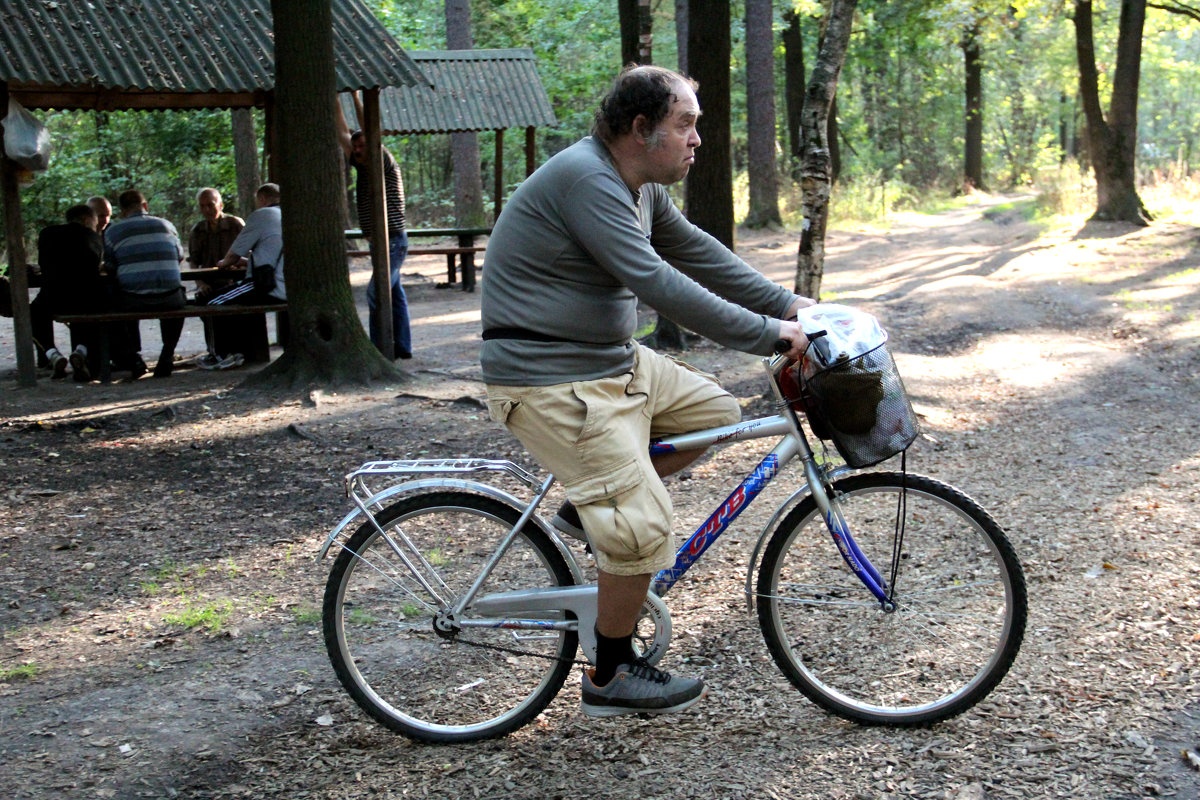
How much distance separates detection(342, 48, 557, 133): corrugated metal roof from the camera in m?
16.8

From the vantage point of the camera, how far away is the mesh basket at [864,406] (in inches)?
123

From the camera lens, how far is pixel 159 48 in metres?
10.1

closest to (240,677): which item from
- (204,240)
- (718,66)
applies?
(718,66)

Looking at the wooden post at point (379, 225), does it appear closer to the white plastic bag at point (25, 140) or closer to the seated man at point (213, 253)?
the seated man at point (213, 253)

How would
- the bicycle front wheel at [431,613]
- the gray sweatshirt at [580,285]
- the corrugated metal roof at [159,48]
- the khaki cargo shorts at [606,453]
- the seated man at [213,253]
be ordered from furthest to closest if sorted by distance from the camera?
1. the seated man at [213,253]
2. the corrugated metal roof at [159,48]
3. the bicycle front wheel at [431,613]
4. the khaki cargo shorts at [606,453]
5. the gray sweatshirt at [580,285]

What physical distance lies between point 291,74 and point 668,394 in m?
6.27

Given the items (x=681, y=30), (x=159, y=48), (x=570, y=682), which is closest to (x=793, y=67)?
(x=681, y=30)

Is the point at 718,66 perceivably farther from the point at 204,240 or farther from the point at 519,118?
the point at 519,118

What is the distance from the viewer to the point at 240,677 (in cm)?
400

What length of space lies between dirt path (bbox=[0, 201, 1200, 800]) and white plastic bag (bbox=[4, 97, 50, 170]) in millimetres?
1877

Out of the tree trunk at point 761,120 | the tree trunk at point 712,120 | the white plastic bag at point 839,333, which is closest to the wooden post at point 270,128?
the tree trunk at point 712,120

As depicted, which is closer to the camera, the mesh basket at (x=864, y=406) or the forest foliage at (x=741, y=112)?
the mesh basket at (x=864, y=406)

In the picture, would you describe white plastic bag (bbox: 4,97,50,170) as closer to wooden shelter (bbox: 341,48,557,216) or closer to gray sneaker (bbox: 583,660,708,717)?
wooden shelter (bbox: 341,48,557,216)

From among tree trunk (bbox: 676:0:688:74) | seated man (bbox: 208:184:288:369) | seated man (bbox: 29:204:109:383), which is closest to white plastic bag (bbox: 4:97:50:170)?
seated man (bbox: 29:204:109:383)
